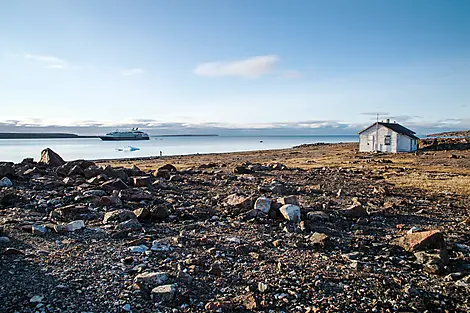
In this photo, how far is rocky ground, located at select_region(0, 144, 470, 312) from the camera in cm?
443

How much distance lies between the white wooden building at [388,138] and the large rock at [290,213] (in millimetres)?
34867

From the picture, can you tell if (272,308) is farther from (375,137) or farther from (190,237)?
(375,137)

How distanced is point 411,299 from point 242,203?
16.0ft

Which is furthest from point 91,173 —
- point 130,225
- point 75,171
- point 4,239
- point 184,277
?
point 184,277

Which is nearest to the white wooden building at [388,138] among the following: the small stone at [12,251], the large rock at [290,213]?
the large rock at [290,213]

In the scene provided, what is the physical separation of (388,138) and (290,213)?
35609mm

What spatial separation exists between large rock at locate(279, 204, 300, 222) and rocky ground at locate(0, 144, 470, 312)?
0.08 ft

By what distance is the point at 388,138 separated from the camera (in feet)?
130

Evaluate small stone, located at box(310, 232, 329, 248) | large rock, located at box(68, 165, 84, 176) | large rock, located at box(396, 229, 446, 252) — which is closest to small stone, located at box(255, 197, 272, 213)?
small stone, located at box(310, 232, 329, 248)

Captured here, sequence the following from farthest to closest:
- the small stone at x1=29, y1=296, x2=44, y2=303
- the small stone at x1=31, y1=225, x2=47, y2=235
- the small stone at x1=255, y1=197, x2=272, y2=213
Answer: the small stone at x1=255, y1=197, x2=272, y2=213 → the small stone at x1=31, y1=225, x2=47, y2=235 → the small stone at x1=29, y1=296, x2=44, y2=303

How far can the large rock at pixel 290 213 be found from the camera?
26.4ft

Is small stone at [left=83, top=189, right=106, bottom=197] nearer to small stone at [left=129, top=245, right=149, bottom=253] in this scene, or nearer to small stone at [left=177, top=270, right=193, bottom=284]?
small stone at [left=129, top=245, right=149, bottom=253]

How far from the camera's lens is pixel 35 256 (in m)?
5.66

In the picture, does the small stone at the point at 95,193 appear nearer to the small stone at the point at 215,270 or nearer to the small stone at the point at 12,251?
the small stone at the point at 12,251
